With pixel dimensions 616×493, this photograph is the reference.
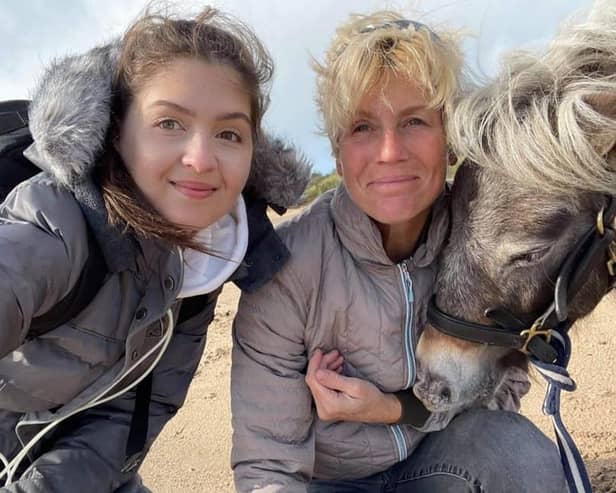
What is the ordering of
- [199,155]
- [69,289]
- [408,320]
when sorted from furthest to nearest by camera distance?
1. [408,320]
2. [199,155]
3. [69,289]

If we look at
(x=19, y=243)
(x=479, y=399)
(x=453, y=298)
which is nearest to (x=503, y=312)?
(x=453, y=298)

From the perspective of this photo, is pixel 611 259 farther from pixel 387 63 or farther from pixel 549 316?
pixel 387 63

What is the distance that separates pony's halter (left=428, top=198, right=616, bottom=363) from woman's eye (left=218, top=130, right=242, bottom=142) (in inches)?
34.4

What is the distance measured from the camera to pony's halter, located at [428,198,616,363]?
6.64ft

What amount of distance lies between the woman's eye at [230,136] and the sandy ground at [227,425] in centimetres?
194

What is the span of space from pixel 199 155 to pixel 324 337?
0.79 m

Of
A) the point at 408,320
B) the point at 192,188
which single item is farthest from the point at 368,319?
the point at 192,188

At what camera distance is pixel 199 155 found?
1.84 m

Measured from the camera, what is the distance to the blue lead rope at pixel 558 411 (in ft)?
6.33

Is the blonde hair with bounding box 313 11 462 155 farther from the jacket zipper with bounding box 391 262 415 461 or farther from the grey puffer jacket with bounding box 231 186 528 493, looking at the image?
the jacket zipper with bounding box 391 262 415 461

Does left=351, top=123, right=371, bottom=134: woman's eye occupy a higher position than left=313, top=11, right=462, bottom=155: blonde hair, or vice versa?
left=313, top=11, right=462, bottom=155: blonde hair

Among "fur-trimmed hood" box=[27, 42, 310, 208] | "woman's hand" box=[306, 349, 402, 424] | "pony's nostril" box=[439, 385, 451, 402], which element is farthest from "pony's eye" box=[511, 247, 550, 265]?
"fur-trimmed hood" box=[27, 42, 310, 208]

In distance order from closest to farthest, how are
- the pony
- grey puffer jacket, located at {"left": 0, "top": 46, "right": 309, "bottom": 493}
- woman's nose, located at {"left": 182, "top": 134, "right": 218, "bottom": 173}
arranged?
grey puffer jacket, located at {"left": 0, "top": 46, "right": 309, "bottom": 493} < woman's nose, located at {"left": 182, "top": 134, "right": 218, "bottom": 173} < the pony

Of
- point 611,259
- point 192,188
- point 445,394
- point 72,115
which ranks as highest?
point 72,115
